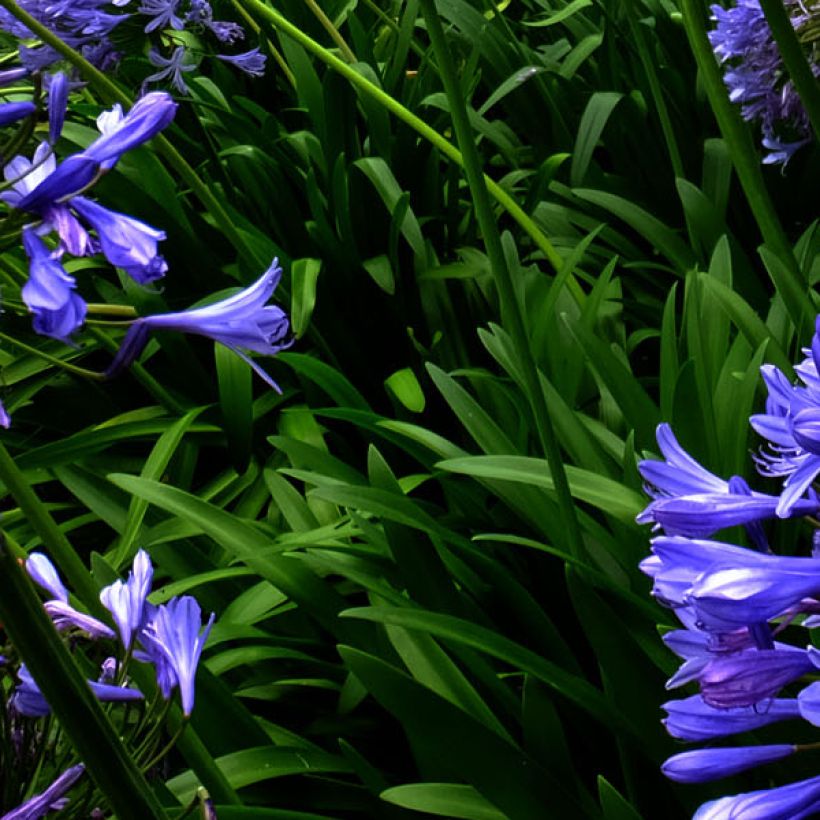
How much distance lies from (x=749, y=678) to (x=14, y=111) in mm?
532

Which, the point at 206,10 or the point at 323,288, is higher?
the point at 206,10

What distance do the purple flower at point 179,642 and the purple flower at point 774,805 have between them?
365mm

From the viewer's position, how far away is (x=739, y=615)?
598mm

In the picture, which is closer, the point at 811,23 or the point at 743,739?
the point at 743,739

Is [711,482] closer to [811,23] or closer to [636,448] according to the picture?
[636,448]

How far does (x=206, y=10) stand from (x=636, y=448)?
4.17ft

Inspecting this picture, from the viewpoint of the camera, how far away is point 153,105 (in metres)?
0.69

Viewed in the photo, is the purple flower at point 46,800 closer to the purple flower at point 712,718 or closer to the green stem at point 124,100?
the purple flower at point 712,718

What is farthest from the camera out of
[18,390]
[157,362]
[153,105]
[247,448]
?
[157,362]

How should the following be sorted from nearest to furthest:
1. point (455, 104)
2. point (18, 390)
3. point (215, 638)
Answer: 1. point (455, 104)
2. point (215, 638)
3. point (18, 390)

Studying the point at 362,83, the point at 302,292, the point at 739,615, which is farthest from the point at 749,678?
the point at 302,292

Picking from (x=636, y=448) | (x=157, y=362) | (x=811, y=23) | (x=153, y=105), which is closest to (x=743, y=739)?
(x=636, y=448)

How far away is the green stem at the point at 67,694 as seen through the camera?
1.90 feet

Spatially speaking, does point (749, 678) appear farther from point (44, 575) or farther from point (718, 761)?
point (44, 575)
